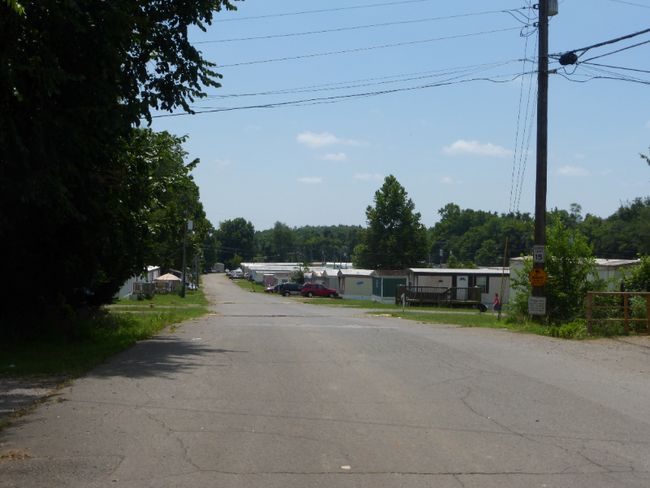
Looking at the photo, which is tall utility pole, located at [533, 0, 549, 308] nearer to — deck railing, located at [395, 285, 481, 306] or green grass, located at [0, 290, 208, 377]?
green grass, located at [0, 290, 208, 377]

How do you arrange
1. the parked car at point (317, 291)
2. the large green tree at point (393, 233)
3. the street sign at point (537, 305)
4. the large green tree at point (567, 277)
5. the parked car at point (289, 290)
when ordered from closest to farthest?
the street sign at point (537, 305), the large green tree at point (567, 277), the parked car at point (317, 291), the parked car at point (289, 290), the large green tree at point (393, 233)

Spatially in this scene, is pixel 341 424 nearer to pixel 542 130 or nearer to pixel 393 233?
pixel 542 130

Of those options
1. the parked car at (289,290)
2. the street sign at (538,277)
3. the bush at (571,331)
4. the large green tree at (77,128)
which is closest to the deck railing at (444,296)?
the parked car at (289,290)

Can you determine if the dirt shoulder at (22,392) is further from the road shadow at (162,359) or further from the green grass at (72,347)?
the road shadow at (162,359)

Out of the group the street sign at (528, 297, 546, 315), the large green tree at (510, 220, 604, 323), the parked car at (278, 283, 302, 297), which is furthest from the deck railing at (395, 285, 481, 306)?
the street sign at (528, 297, 546, 315)

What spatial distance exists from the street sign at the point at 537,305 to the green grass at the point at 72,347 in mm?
11927

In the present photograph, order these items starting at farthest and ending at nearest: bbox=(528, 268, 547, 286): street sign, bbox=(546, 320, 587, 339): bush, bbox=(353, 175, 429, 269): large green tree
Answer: bbox=(353, 175, 429, 269): large green tree → bbox=(528, 268, 547, 286): street sign → bbox=(546, 320, 587, 339): bush

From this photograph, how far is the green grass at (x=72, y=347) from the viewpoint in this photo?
1098 centimetres

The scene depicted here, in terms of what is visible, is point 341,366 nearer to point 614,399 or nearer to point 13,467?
point 614,399

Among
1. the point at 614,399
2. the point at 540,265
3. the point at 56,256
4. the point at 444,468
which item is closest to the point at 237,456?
the point at 444,468

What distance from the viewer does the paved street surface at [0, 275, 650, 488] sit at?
556cm

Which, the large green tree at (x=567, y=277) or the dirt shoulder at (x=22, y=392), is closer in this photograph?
the dirt shoulder at (x=22, y=392)

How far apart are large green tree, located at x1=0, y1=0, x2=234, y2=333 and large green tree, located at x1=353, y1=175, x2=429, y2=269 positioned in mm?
80212

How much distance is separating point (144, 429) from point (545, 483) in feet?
13.8
